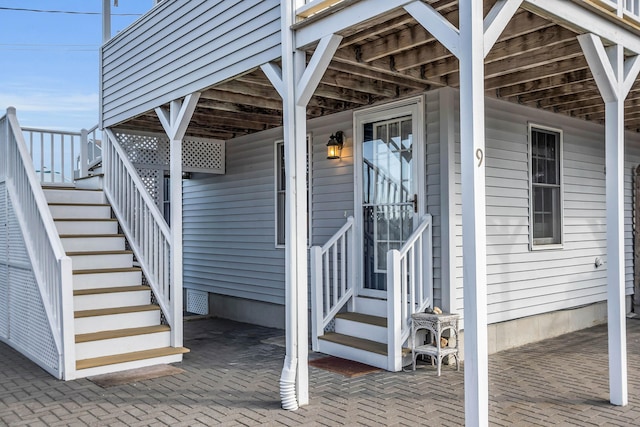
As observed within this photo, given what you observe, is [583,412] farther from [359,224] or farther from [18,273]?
[18,273]

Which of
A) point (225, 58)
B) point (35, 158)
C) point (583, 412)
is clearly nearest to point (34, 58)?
point (35, 158)

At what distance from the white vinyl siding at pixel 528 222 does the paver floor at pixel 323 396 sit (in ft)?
2.64

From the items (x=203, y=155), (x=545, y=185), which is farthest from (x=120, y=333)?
(x=545, y=185)

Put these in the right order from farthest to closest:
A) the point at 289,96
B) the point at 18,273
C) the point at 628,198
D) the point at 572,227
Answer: the point at 628,198 < the point at 572,227 < the point at 18,273 < the point at 289,96

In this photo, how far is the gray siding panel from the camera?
4.40m

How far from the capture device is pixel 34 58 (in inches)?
911

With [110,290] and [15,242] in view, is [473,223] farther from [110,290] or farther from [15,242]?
[15,242]

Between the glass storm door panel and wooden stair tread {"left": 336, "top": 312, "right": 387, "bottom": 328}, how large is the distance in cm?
33

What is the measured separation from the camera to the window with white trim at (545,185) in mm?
6172

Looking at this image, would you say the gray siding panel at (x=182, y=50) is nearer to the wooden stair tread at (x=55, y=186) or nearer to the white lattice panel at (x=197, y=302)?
the wooden stair tread at (x=55, y=186)

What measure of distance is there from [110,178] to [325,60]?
4.07 metres

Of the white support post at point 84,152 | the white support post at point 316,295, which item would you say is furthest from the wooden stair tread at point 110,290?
the white support post at point 84,152

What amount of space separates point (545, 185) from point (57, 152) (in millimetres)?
6611

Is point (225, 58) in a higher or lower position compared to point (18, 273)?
higher
